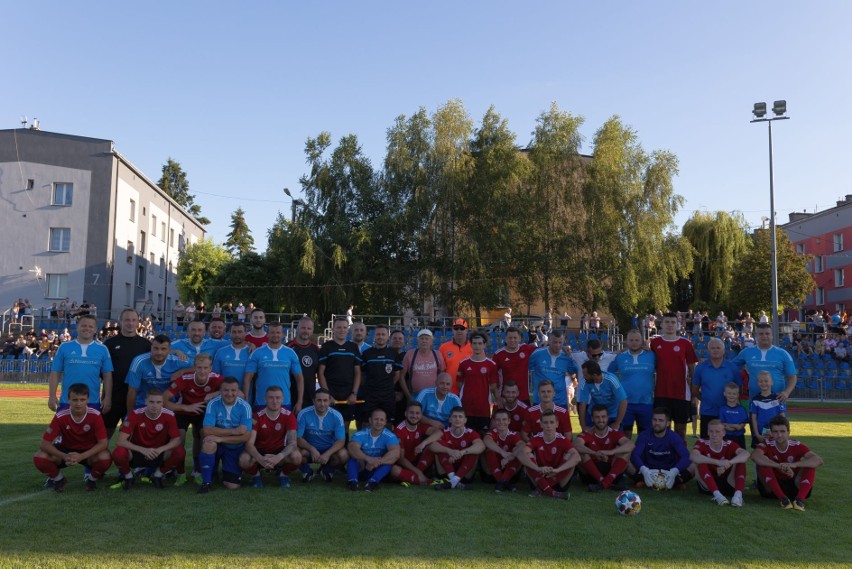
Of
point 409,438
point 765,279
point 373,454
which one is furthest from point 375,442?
point 765,279

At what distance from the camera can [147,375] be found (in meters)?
8.31

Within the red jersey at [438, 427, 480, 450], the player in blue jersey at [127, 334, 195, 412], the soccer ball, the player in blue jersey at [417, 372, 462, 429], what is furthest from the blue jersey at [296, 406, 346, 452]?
the soccer ball

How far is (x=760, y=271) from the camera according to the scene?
124 feet

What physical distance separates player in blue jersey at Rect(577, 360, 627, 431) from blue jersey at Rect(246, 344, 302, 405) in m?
3.71

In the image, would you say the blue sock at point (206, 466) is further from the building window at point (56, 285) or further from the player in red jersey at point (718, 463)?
the building window at point (56, 285)

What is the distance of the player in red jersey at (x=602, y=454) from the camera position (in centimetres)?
803

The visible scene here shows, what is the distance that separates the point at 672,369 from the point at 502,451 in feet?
8.60

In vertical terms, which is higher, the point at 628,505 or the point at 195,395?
the point at 195,395

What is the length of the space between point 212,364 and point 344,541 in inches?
154

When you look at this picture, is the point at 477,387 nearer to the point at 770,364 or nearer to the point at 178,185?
the point at 770,364

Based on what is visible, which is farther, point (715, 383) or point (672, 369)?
point (672, 369)

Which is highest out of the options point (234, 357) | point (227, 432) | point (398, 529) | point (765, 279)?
point (765, 279)

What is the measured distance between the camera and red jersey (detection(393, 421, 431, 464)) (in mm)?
8414

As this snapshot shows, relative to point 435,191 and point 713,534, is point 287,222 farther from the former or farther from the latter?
point 713,534
